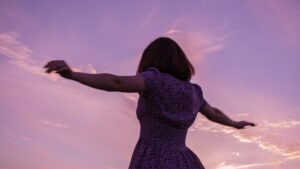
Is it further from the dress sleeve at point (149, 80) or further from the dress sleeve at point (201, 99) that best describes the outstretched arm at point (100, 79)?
the dress sleeve at point (201, 99)

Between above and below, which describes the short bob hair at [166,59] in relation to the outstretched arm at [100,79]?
above

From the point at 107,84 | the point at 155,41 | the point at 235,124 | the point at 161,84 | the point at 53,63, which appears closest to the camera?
the point at 53,63

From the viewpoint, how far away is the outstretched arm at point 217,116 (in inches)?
203

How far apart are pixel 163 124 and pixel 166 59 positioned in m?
0.60

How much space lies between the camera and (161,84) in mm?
4289

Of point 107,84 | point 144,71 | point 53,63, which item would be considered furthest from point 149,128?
point 53,63

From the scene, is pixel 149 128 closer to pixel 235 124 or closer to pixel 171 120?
pixel 171 120

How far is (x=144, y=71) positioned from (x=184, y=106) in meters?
0.50

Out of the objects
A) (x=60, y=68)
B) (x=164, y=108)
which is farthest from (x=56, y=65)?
(x=164, y=108)

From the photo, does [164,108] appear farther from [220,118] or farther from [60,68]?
[60,68]

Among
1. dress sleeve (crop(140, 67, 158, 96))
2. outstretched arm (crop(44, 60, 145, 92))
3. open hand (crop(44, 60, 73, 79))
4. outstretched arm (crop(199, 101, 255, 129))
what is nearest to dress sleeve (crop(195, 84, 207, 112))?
outstretched arm (crop(199, 101, 255, 129))

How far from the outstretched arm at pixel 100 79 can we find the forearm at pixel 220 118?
145cm

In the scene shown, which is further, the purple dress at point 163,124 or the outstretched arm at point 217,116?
the outstretched arm at point 217,116

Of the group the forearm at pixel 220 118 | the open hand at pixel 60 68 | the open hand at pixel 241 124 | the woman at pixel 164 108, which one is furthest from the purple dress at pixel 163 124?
the open hand at pixel 241 124
